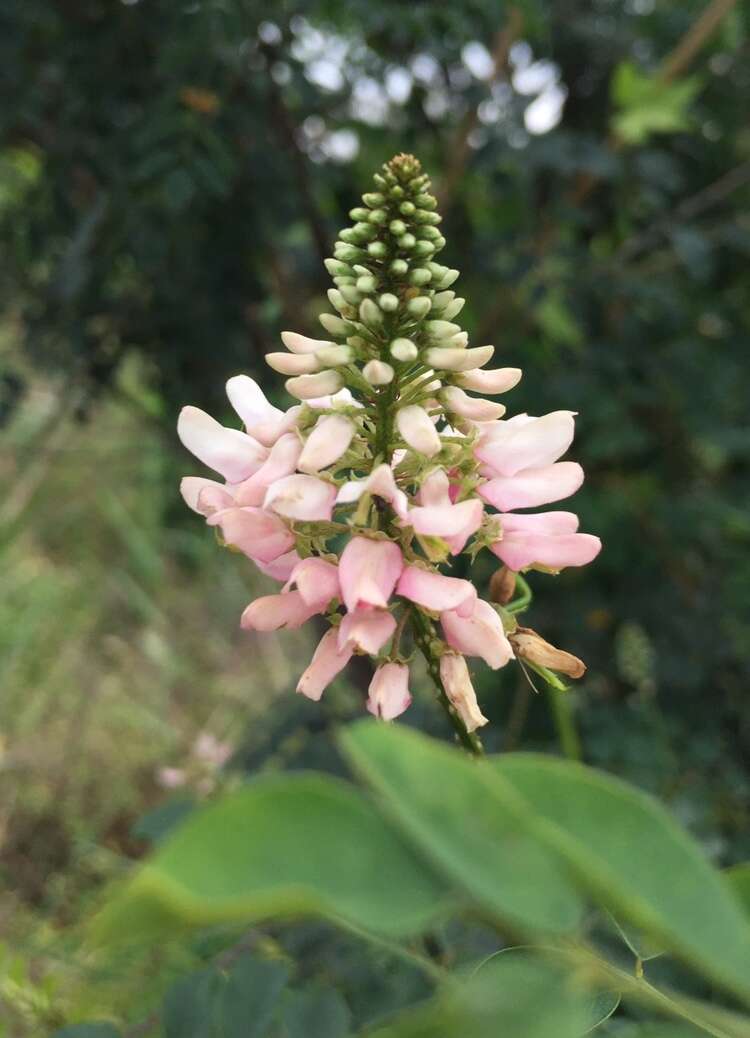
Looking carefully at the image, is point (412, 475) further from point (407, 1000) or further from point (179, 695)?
point (179, 695)

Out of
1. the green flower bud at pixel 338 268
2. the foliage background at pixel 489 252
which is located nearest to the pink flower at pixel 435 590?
the green flower bud at pixel 338 268

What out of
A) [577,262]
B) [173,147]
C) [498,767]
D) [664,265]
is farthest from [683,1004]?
[664,265]

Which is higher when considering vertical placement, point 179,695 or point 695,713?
point 695,713

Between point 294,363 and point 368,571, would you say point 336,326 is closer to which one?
point 294,363

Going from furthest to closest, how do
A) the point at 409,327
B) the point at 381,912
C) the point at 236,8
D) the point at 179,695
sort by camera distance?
1. the point at 179,695
2. the point at 236,8
3. the point at 409,327
4. the point at 381,912

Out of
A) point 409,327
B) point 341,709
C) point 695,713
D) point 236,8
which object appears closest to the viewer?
point 409,327

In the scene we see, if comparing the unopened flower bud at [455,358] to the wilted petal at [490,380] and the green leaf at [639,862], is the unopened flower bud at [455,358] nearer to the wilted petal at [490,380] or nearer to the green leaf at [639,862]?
the wilted petal at [490,380]

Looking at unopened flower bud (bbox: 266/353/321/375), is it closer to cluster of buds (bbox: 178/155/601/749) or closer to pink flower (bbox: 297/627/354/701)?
cluster of buds (bbox: 178/155/601/749)
